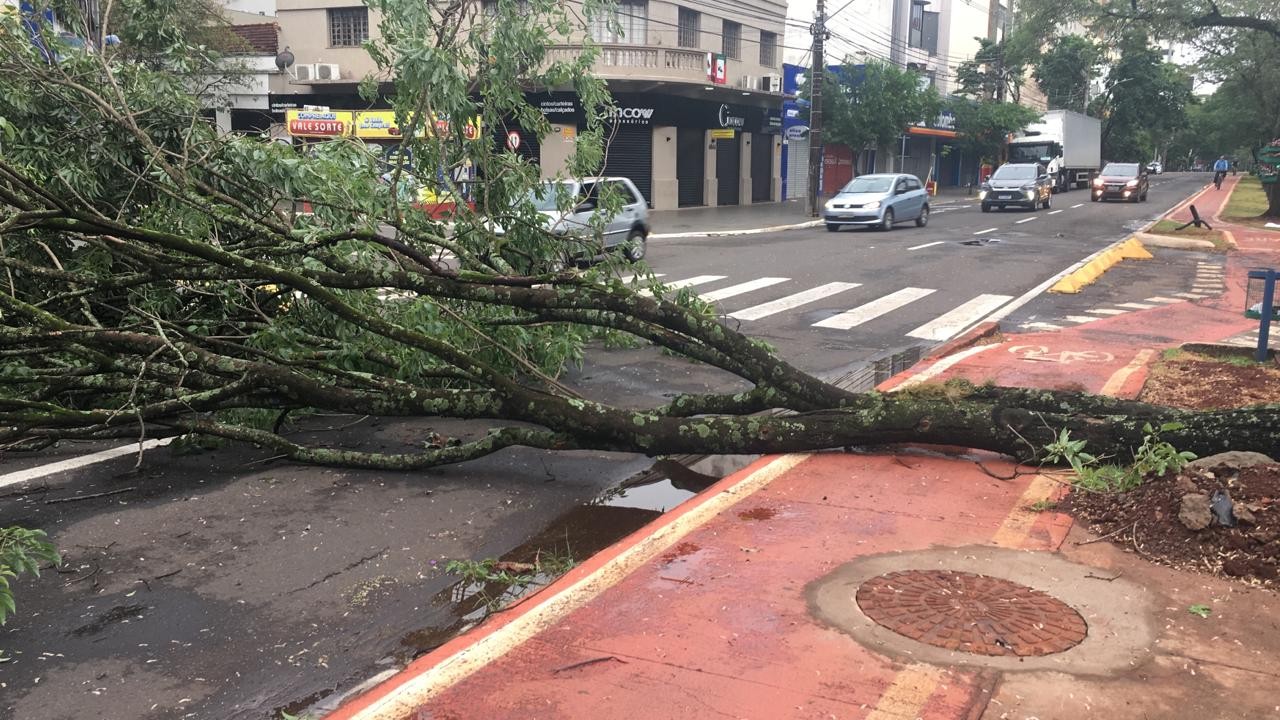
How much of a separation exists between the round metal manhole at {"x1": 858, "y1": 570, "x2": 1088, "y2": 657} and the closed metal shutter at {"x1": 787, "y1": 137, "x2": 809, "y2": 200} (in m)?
43.1

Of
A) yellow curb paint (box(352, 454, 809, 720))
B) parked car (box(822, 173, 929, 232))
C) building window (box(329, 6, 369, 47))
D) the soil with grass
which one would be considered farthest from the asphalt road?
building window (box(329, 6, 369, 47))

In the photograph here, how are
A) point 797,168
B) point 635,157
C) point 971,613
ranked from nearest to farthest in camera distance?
1. point 971,613
2. point 635,157
3. point 797,168

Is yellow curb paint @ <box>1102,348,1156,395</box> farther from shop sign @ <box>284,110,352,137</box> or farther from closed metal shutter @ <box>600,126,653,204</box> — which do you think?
Answer: closed metal shutter @ <box>600,126,653,204</box>

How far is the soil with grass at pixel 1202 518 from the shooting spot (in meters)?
4.52

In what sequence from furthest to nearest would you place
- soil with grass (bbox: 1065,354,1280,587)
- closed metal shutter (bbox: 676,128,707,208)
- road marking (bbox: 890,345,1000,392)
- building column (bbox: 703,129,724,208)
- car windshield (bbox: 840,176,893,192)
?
building column (bbox: 703,129,724,208) < closed metal shutter (bbox: 676,128,707,208) < car windshield (bbox: 840,176,893,192) < road marking (bbox: 890,345,1000,392) < soil with grass (bbox: 1065,354,1280,587)


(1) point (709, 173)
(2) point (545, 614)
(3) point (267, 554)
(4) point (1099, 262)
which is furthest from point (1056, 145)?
(2) point (545, 614)

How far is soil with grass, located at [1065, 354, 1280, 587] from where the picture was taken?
4.52 meters

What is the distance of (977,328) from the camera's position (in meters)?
11.7

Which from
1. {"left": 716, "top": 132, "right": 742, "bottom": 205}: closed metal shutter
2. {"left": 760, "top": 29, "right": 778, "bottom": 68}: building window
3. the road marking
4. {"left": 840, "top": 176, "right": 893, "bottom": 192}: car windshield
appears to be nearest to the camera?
the road marking

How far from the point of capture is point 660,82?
111ft

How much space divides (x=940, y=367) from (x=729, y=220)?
77.6ft

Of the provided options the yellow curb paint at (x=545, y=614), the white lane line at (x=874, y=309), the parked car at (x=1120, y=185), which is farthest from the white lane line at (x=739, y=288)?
the parked car at (x=1120, y=185)

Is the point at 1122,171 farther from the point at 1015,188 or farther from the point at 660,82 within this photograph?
the point at 660,82

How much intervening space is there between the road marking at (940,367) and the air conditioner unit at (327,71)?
30265 millimetres
